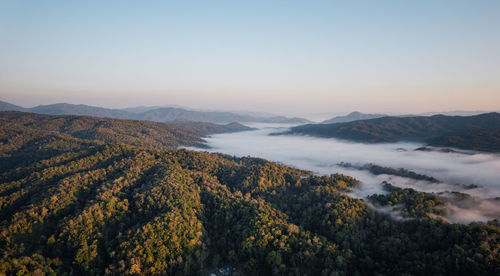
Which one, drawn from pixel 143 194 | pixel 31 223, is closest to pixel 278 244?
pixel 143 194

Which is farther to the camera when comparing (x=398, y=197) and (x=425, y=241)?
(x=398, y=197)

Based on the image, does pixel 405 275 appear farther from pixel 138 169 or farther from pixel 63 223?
pixel 138 169

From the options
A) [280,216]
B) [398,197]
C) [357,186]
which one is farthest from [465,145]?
[280,216]

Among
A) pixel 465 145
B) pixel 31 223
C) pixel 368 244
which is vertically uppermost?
pixel 465 145

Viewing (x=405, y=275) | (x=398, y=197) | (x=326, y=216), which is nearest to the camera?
(x=405, y=275)

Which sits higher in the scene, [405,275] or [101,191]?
[101,191]

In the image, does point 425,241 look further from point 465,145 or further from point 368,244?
point 465,145

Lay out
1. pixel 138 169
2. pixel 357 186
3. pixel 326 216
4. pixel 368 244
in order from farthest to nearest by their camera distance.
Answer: pixel 357 186 → pixel 138 169 → pixel 326 216 → pixel 368 244
